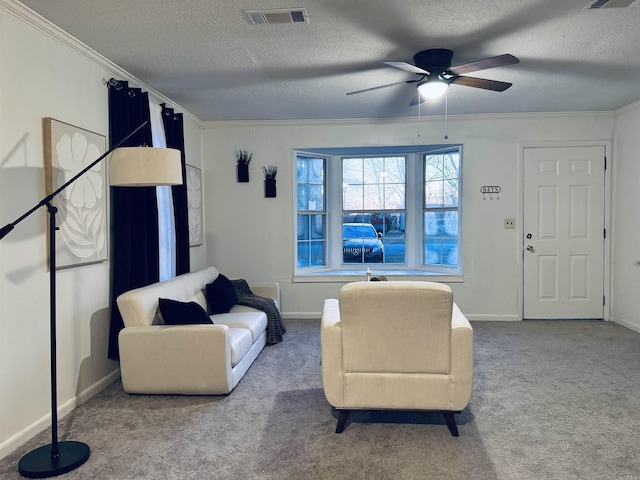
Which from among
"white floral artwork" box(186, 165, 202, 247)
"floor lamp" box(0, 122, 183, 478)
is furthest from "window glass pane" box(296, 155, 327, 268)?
"floor lamp" box(0, 122, 183, 478)

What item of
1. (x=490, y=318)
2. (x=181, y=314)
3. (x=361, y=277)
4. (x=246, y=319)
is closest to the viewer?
(x=181, y=314)

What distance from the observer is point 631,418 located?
2.86 m

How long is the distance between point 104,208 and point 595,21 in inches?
135

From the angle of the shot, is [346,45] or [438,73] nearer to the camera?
[346,45]

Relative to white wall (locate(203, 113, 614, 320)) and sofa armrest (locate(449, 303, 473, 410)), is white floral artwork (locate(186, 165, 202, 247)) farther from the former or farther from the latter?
sofa armrest (locate(449, 303, 473, 410))

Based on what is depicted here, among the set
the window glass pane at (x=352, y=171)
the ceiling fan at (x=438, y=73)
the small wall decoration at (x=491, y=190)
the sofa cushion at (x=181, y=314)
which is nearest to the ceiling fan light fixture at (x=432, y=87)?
the ceiling fan at (x=438, y=73)

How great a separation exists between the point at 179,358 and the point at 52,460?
977 mm

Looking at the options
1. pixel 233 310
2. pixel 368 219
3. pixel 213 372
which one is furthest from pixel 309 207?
pixel 213 372

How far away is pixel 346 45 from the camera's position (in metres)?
3.18

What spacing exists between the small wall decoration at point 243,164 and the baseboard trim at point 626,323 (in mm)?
4546

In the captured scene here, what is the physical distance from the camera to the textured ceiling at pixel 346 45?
265cm

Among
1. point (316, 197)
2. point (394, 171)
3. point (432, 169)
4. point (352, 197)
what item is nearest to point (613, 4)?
point (432, 169)

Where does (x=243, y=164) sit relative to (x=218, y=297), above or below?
above

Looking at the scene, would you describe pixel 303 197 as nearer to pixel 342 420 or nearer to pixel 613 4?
pixel 342 420
